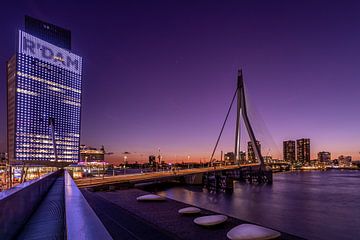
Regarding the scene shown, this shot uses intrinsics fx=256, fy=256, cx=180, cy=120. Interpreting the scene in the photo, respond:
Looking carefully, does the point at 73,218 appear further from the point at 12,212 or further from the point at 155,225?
the point at 155,225

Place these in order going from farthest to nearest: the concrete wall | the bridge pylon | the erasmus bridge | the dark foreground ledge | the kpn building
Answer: the kpn building
the bridge pylon
the dark foreground ledge
the concrete wall
the erasmus bridge

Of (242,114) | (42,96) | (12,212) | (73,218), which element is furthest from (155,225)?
(42,96)

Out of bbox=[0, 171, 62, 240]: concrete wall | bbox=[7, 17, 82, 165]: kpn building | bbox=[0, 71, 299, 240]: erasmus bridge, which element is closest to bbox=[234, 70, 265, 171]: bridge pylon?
bbox=[0, 71, 299, 240]: erasmus bridge

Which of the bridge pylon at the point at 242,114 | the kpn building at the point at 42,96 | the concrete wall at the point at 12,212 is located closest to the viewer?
the concrete wall at the point at 12,212

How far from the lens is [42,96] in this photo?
363 feet

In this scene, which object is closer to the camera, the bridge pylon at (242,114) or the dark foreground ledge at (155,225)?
the dark foreground ledge at (155,225)

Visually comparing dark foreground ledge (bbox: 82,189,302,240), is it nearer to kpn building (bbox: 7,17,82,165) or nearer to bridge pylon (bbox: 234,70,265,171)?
bridge pylon (bbox: 234,70,265,171)

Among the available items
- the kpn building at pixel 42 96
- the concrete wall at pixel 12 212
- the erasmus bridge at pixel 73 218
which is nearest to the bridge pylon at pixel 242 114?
the erasmus bridge at pixel 73 218

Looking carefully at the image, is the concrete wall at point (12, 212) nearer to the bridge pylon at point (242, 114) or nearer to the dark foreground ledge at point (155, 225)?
the dark foreground ledge at point (155, 225)

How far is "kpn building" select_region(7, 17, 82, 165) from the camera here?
104 metres

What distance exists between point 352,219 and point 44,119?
113398mm

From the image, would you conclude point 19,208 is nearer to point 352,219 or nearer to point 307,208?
point 352,219

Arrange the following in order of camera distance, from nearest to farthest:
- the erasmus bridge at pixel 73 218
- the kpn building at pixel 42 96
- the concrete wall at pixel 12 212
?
the erasmus bridge at pixel 73 218 < the concrete wall at pixel 12 212 < the kpn building at pixel 42 96

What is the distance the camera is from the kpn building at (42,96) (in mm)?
104000
